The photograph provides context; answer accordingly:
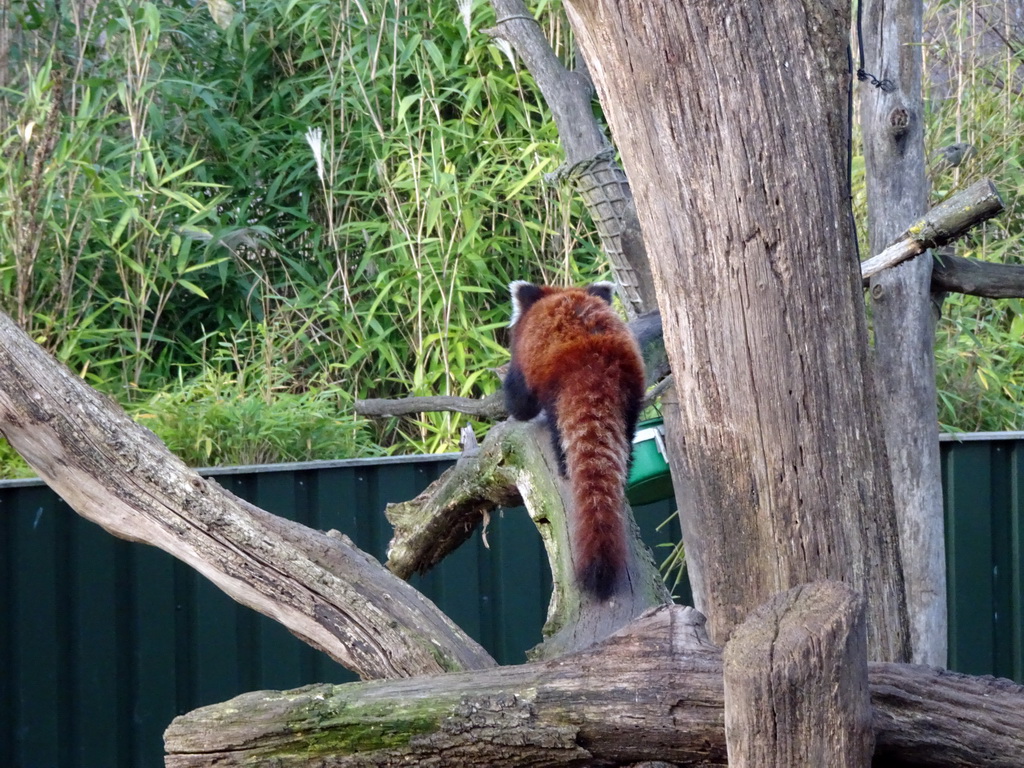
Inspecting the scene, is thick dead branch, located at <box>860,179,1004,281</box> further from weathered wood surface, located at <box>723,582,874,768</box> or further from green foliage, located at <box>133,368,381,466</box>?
green foliage, located at <box>133,368,381,466</box>

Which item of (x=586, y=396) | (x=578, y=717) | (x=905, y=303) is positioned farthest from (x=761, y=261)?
(x=905, y=303)

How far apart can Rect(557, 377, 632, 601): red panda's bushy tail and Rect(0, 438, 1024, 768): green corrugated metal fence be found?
129 centimetres

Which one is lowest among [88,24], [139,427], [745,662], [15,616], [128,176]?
[15,616]

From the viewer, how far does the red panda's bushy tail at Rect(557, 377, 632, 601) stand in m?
1.73

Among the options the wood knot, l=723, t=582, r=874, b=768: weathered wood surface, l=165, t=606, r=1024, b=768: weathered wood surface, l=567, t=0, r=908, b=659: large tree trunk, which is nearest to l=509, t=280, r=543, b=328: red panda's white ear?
A: the wood knot

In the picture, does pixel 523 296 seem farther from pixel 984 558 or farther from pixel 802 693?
pixel 802 693

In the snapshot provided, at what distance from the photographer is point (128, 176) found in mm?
4062

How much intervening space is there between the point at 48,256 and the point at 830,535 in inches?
130

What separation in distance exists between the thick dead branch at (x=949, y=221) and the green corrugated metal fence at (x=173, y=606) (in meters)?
1.34

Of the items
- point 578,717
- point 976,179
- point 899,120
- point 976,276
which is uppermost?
point 976,179

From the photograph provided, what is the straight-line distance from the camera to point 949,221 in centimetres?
230

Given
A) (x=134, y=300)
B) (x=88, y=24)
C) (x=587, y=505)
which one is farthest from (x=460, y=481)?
(x=88, y=24)

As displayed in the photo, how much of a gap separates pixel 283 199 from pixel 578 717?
3.81 m

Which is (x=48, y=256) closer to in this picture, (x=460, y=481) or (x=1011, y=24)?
(x=460, y=481)
